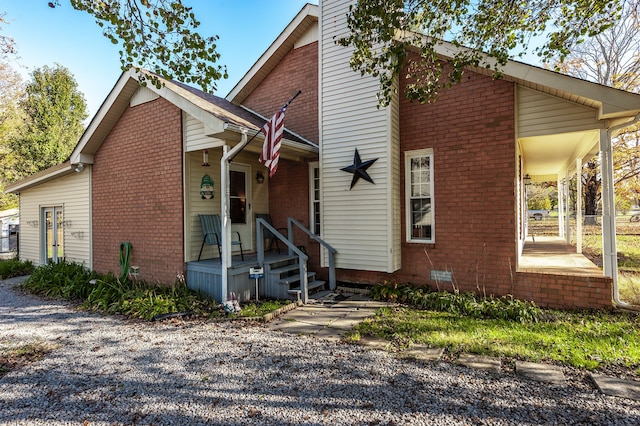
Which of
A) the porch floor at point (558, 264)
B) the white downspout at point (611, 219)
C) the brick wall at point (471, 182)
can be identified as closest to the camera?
the white downspout at point (611, 219)

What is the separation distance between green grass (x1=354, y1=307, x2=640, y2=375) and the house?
821 millimetres

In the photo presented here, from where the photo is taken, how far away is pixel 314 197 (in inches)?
321

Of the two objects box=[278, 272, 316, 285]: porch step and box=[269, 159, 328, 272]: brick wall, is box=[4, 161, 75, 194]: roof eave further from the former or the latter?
box=[278, 272, 316, 285]: porch step

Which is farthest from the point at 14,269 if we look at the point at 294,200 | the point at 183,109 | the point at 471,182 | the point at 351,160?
the point at 471,182

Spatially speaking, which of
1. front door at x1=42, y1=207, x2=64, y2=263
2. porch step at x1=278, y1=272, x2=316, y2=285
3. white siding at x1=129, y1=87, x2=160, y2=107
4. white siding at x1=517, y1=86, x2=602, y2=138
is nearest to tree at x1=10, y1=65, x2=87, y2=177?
front door at x1=42, y1=207, x2=64, y2=263

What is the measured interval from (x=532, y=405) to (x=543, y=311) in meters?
3.19

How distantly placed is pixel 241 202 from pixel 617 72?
18.3 metres

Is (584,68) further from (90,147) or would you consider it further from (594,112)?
(90,147)

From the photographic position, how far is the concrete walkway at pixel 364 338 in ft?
11.1

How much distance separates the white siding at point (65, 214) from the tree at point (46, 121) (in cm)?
1325

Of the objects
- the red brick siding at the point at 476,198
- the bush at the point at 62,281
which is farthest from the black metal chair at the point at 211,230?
the red brick siding at the point at 476,198

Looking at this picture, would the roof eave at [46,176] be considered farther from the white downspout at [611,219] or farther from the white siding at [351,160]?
the white downspout at [611,219]

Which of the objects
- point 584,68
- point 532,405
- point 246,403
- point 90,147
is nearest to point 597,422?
point 532,405

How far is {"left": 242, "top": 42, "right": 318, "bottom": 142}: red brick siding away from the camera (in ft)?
27.7
